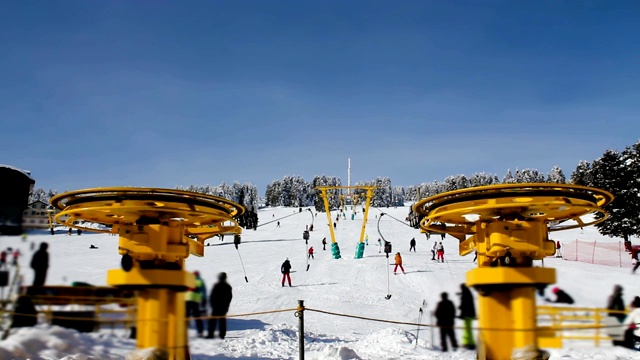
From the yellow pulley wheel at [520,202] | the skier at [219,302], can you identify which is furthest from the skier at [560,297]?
the skier at [219,302]

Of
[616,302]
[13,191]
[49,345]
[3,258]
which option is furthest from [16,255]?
[616,302]

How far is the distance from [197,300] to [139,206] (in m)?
1.64

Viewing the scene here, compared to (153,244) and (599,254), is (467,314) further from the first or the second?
(599,254)

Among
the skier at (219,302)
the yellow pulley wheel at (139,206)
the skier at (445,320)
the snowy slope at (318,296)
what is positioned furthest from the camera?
the snowy slope at (318,296)

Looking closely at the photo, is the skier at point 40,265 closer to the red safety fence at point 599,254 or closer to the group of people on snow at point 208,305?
the group of people on snow at point 208,305

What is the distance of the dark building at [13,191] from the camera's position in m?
12.7

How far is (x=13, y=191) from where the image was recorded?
13.0 meters

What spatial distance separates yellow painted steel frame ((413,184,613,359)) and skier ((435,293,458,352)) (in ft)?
1.17

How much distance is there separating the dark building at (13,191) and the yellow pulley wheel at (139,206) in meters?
6.71

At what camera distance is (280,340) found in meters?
11.2

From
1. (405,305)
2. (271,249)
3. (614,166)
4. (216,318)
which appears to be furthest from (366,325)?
(614,166)

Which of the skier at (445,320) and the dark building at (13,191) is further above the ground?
the dark building at (13,191)

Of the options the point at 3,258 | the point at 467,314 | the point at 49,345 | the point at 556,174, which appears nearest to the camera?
the point at 467,314

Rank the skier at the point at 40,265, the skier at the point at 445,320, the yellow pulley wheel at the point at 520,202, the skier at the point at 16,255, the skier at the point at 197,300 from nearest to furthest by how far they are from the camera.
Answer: the yellow pulley wheel at the point at 520,202
the skier at the point at 445,320
the skier at the point at 197,300
the skier at the point at 40,265
the skier at the point at 16,255
